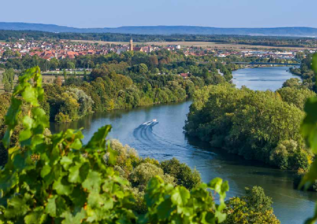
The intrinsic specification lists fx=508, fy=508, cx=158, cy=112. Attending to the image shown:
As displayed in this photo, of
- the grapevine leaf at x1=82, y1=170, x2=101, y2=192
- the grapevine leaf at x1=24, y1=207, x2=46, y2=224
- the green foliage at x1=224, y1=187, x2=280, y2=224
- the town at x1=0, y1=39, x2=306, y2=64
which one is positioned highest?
the grapevine leaf at x1=82, y1=170, x2=101, y2=192

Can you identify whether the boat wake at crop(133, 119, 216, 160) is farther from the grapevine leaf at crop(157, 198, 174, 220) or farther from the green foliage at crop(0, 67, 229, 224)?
the grapevine leaf at crop(157, 198, 174, 220)

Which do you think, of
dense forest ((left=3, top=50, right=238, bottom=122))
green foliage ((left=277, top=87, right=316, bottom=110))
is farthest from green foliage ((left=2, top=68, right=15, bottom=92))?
green foliage ((left=277, top=87, right=316, bottom=110))

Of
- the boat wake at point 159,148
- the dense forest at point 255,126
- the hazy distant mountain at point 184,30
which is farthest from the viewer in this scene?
the hazy distant mountain at point 184,30

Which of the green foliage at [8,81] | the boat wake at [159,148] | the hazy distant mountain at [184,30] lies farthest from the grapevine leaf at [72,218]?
the hazy distant mountain at [184,30]

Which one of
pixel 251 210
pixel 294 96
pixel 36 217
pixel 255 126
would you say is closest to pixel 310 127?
pixel 36 217

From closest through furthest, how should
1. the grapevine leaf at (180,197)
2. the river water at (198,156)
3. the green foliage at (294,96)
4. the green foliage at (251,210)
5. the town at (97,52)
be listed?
the grapevine leaf at (180,197) → the green foliage at (251,210) → the river water at (198,156) → the green foliage at (294,96) → the town at (97,52)

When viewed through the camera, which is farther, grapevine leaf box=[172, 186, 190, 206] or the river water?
the river water

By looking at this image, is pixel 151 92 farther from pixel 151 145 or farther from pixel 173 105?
pixel 151 145

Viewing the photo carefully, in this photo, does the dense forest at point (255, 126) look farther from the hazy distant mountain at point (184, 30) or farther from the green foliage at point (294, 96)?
the hazy distant mountain at point (184, 30)
